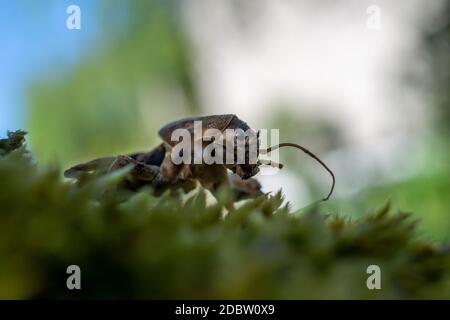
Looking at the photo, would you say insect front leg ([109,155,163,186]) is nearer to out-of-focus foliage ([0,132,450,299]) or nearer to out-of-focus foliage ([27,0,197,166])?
out-of-focus foliage ([0,132,450,299])

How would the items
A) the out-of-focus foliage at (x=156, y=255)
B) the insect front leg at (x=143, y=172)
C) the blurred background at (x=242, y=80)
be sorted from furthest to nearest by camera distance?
the blurred background at (x=242, y=80), the insect front leg at (x=143, y=172), the out-of-focus foliage at (x=156, y=255)

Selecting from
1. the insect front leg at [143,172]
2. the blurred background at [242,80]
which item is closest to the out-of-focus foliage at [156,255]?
the insect front leg at [143,172]

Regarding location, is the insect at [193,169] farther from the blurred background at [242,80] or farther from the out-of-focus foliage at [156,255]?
the blurred background at [242,80]

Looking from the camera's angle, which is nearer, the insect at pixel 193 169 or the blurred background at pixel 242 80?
the insect at pixel 193 169

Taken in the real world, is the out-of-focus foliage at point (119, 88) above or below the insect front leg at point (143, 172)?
above

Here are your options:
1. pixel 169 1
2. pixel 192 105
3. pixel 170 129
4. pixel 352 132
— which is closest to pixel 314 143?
pixel 352 132

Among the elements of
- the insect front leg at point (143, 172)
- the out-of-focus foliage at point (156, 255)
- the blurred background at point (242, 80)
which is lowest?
the out-of-focus foliage at point (156, 255)

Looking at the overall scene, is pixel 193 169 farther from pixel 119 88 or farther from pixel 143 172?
pixel 119 88

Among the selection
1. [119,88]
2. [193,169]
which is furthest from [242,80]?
[193,169]
